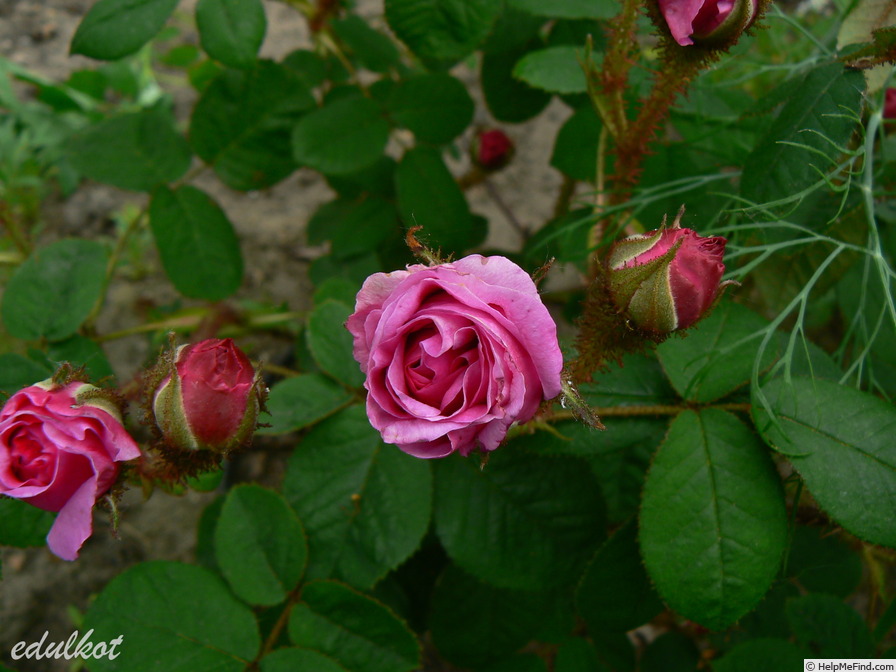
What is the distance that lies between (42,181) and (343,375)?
1.68m

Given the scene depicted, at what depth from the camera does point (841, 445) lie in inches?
33.5

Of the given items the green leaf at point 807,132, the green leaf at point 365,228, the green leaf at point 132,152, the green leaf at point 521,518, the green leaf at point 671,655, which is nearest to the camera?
the green leaf at point 807,132

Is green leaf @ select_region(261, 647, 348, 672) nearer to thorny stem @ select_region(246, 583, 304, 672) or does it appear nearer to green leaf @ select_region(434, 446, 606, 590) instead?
thorny stem @ select_region(246, 583, 304, 672)

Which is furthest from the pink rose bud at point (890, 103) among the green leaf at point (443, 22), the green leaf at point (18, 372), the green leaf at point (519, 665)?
the green leaf at point (18, 372)

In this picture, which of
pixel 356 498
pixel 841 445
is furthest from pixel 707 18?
pixel 356 498

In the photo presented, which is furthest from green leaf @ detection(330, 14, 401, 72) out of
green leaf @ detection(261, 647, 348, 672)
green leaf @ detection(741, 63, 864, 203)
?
green leaf @ detection(261, 647, 348, 672)

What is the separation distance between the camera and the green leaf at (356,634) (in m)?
1.05

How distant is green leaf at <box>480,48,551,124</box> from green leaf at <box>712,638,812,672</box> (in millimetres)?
1277

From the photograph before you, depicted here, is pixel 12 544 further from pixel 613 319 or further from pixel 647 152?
pixel 647 152

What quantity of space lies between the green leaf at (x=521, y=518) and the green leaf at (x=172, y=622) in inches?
14.9

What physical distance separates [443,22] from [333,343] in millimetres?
628

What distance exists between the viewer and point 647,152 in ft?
3.65

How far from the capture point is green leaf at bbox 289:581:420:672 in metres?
1.05

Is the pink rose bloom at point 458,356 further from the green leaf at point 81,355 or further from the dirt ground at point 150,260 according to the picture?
the dirt ground at point 150,260
